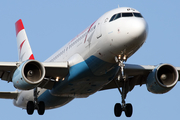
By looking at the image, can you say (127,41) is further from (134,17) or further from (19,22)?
(19,22)

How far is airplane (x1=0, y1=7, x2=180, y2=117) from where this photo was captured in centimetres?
2625

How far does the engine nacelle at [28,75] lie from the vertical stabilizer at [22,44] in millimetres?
10524

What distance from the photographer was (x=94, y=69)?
92.7ft

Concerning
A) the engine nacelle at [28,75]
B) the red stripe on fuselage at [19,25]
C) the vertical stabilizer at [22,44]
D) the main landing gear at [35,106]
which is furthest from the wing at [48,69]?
the red stripe on fuselage at [19,25]

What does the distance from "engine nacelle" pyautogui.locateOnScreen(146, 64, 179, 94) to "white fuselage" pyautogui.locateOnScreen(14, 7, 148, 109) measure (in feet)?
12.9

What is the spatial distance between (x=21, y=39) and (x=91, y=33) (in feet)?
53.3

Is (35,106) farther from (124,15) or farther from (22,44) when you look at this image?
(124,15)

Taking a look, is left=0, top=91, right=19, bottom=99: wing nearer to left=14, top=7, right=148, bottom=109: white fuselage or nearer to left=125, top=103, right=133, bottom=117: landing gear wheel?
left=14, top=7, right=148, bottom=109: white fuselage

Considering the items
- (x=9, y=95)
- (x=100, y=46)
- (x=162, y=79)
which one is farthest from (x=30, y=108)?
(x=162, y=79)

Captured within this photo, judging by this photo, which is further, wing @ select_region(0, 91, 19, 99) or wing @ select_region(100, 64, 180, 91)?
wing @ select_region(0, 91, 19, 99)

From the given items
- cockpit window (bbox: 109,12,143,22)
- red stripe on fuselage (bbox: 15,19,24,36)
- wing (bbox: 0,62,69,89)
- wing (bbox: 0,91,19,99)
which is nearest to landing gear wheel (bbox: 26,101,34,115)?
wing (bbox: 0,91,19,99)

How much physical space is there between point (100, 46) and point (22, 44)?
1648 centimetres

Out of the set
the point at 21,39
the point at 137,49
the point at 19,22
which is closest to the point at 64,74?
→ the point at 137,49

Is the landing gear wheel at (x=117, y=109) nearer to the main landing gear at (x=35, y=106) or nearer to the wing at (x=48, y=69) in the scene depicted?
the main landing gear at (x=35, y=106)
